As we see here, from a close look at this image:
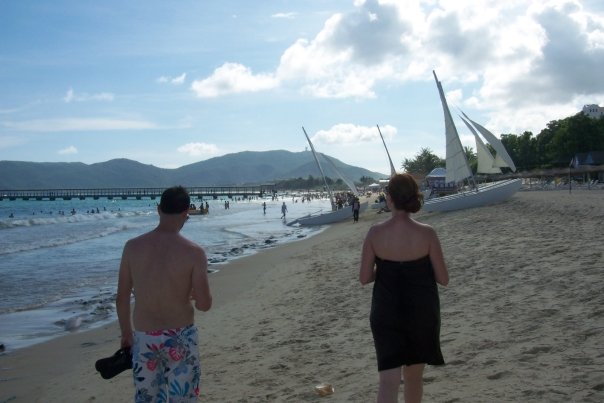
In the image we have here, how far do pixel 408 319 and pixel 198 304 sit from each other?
1.24m

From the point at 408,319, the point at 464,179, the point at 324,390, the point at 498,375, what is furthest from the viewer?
the point at 464,179

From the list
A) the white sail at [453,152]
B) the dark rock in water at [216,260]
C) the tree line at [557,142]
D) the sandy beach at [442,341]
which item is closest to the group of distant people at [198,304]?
the sandy beach at [442,341]

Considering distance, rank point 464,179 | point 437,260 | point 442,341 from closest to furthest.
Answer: point 437,260
point 442,341
point 464,179

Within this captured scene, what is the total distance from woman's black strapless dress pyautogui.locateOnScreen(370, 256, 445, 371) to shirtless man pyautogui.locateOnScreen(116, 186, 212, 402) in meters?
1.06

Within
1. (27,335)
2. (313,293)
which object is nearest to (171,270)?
(313,293)

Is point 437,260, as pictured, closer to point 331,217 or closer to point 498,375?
point 498,375

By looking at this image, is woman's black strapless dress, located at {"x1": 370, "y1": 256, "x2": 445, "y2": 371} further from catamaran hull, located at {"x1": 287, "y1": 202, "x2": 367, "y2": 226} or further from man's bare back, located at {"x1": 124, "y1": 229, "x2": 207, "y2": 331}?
catamaran hull, located at {"x1": 287, "y1": 202, "x2": 367, "y2": 226}

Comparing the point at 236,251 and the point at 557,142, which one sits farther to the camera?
the point at 557,142

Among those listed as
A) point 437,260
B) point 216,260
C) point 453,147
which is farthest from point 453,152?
point 437,260

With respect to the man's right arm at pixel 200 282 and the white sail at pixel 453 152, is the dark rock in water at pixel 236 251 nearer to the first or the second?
the white sail at pixel 453 152

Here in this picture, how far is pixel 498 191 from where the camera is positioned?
25.1 meters

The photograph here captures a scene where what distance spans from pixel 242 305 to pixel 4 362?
3798 millimetres

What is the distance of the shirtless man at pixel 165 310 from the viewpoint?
3217 mm

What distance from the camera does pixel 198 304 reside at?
332 centimetres
